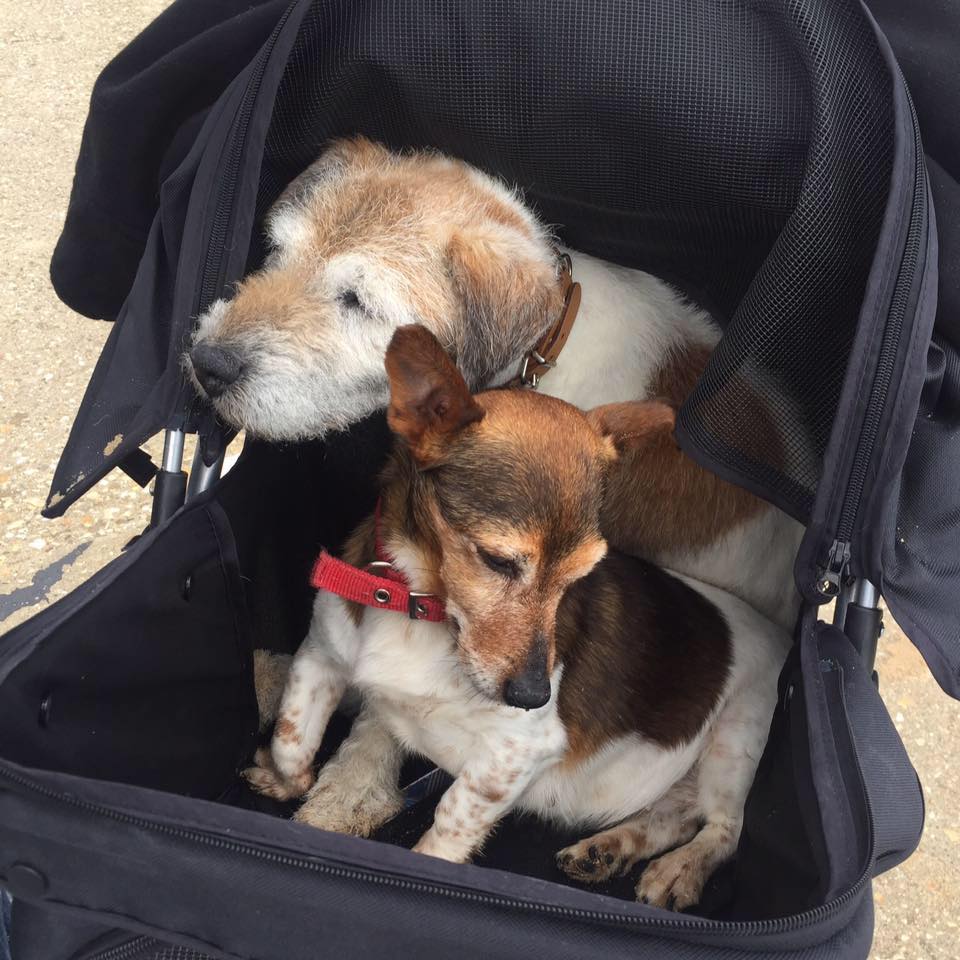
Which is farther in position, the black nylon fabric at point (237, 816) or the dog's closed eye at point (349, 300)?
the dog's closed eye at point (349, 300)

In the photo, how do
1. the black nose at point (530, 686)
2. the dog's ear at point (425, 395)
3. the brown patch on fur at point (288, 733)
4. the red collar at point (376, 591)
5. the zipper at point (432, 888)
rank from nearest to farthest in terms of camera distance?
the zipper at point (432, 888) < the dog's ear at point (425, 395) < the black nose at point (530, 686) < the red collar at point (376, 591) < the brown patch on fur at point (288, 733)

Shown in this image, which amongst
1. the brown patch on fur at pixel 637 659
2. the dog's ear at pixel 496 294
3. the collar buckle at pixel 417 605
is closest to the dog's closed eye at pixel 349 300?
the dog's ear at pixel 496 294

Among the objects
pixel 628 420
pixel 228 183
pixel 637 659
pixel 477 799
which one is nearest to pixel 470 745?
pixel 477 799

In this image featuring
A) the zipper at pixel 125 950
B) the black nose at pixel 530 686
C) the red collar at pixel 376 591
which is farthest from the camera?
the red collar at pixel 376 591

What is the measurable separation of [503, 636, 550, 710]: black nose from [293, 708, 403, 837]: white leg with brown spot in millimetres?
531

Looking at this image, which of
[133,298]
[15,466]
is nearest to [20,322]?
[15,466]

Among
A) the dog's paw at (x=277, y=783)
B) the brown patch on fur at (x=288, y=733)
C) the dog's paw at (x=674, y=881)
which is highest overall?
the brown patch on fur at (x=288, y=733)

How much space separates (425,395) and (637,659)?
31.2 inches

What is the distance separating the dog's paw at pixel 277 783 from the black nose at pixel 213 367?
30.6 inches

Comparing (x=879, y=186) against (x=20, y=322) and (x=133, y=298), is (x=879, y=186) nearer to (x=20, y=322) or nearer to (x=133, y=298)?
(x=133, y=298)

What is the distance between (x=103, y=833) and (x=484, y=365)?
3.95ft

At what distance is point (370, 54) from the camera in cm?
184

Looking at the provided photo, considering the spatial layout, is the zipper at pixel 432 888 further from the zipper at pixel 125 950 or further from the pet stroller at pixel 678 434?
the zipper at pixel 125 950

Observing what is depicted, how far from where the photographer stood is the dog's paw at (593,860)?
2051mm
